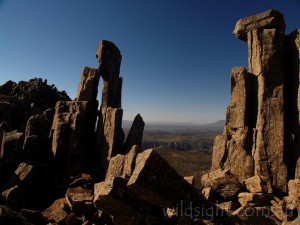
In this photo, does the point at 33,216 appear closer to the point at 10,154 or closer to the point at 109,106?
the point at 10,154

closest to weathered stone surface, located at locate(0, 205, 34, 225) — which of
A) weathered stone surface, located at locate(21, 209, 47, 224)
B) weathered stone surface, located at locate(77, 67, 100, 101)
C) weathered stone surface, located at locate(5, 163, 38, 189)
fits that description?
weathered stone surface, located at locate(21, 209, 47, 224)

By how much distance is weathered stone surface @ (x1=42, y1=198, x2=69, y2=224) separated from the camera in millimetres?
15872

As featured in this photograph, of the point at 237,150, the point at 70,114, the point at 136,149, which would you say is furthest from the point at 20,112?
the point at 237,150

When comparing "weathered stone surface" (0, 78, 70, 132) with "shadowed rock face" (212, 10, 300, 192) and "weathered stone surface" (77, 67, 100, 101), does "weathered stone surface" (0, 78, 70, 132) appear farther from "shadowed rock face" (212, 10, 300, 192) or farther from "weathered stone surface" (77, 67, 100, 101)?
"shadowed rock face" (212, 10, 300, 192)

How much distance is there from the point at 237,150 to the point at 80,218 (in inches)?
433

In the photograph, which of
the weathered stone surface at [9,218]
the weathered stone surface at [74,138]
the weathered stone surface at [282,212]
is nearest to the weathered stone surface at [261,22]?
the weathered stone surface at [282,212]

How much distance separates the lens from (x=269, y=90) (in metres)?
19.1

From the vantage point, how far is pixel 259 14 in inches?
803

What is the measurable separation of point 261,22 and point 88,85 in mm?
16858

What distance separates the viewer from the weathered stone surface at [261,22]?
19812 millimetres

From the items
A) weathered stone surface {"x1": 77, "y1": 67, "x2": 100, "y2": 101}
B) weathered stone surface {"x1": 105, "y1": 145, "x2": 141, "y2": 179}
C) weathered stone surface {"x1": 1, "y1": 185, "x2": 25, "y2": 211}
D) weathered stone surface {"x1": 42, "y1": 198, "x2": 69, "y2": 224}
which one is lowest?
weathered stone surface {"x1": 42, "y1": 198, "x2": 69, "y2": 224}

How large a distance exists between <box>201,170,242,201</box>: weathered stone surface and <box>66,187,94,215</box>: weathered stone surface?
6977mm

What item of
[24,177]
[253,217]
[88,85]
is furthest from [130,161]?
[88,85]

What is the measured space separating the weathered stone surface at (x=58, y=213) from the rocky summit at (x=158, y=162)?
74 mm
